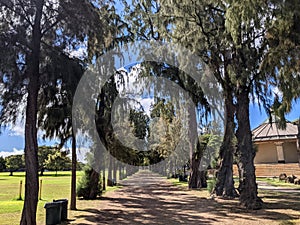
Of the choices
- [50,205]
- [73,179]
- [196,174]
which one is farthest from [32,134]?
[196,174]

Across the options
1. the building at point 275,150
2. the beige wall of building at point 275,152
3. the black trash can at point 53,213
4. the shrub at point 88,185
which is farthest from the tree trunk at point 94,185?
the beige wall of building at point 275,152

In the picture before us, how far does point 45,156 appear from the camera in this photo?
61.1 meters

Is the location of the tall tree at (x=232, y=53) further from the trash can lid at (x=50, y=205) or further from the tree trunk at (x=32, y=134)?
the trash can lid at (x=50, y=205)

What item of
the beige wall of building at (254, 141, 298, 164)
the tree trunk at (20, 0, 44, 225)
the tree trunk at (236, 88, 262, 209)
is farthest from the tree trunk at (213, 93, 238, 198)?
the beige wall of building at (254, 141, 298, 164)

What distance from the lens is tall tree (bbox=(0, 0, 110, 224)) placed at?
21.1ft

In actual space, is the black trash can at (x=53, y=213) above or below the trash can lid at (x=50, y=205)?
below

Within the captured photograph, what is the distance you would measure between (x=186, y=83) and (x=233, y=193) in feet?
17.7

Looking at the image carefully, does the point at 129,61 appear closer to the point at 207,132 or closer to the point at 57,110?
the point at 57,110

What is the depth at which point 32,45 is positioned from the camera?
6.77 metres

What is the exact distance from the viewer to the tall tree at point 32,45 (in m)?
6.44

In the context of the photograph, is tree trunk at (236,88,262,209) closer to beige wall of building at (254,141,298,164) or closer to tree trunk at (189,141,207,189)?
tree trunk at (189,141,207,189)

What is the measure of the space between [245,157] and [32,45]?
7.25 meters

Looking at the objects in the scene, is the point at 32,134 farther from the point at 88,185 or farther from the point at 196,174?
the point at 196,174

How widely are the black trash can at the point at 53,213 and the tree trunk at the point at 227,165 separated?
7.57 meters
